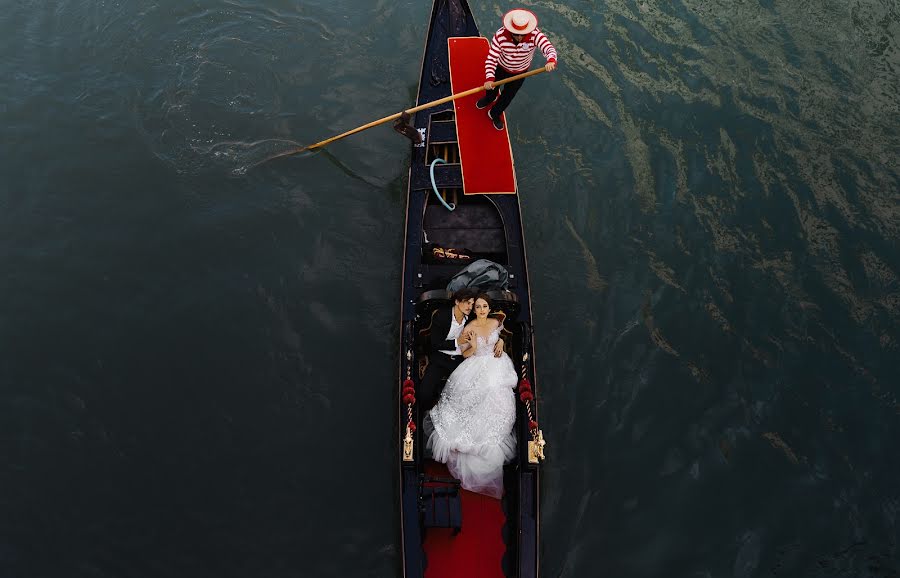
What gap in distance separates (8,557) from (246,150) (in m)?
6.11

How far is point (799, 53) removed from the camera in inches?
448

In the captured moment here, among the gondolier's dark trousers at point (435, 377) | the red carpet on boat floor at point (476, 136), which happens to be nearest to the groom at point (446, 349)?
the gondolier's dark trousers at point (435, 377)

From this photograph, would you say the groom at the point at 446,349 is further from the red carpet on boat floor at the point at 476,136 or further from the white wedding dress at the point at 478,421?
the red carpet on boat floor at the point at 476,136

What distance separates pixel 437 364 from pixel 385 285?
209 cm

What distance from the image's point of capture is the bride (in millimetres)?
6371

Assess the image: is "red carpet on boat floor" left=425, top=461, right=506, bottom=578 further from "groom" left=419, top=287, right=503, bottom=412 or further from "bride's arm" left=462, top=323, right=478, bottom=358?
"bride's arm" left=462, top=323, right=478, bottom=358

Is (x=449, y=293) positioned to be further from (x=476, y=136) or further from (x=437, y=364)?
(x=476, y=136)

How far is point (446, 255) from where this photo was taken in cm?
794

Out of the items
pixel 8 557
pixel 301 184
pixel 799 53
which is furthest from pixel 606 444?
pixel 799 53

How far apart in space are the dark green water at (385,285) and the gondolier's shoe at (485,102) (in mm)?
1451

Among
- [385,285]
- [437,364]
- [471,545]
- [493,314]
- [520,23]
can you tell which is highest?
[520,23]

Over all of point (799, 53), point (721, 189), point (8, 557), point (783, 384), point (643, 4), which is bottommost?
point (8, 557)

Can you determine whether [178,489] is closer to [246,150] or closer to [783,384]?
[246,150]

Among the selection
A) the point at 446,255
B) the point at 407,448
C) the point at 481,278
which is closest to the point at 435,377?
the point at 407,448
